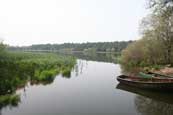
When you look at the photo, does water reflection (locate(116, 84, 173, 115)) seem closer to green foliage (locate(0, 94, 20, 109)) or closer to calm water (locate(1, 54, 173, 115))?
calm water (locate(1, 54, 173, 115))

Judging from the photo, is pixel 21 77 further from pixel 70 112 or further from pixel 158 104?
pixel 158 104

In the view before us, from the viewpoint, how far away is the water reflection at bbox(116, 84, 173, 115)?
1384 centimetres

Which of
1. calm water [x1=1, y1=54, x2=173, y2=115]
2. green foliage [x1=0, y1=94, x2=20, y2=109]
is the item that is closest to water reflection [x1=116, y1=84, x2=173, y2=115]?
calm water [x1=1, y1=54, x2=173, y2=115]

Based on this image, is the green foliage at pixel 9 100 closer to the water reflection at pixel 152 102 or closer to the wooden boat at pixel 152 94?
the water reflection at pixel 152 102

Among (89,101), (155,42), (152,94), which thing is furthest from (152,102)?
(155,42)

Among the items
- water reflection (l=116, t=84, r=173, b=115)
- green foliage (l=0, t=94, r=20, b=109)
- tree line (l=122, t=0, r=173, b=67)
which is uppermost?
tree line (l=122, t=0, r=173, b=67)

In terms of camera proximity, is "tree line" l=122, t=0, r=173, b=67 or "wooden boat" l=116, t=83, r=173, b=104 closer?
"wooden boat" l=116, t=83, r=173, b=104

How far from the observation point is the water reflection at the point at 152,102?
13.8 metres

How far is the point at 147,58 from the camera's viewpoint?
3916 centimetres

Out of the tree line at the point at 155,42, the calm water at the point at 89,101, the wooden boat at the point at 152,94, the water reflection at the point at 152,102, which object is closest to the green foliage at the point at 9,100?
the calm water at the point at 89,101

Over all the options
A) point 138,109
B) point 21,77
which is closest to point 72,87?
point 21,77

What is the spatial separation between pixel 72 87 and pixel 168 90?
9.01 meters

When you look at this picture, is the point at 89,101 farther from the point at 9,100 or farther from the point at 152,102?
the point at 9,100

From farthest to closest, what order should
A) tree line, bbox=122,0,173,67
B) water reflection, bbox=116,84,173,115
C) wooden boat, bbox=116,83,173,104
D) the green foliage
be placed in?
tree line, bbox=122,0,173,67
wooden boat, bbox=116,83,173,104
the green foliage
water reflection, bbox=116,84,173,115
